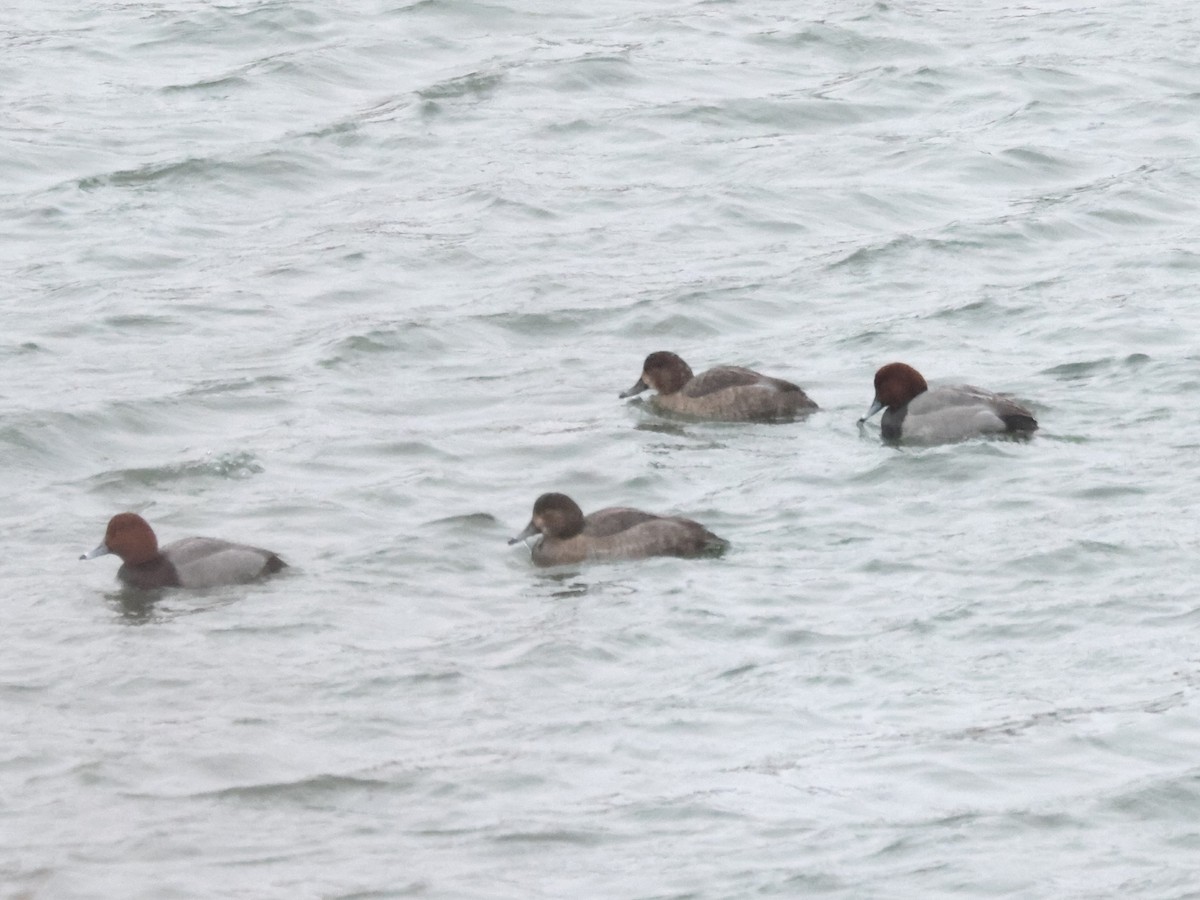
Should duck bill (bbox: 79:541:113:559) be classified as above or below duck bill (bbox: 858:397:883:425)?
below

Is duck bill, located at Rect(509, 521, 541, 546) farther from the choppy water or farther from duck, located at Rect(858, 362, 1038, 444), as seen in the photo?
duck, located at Rect(858, 362, 1038, 444)

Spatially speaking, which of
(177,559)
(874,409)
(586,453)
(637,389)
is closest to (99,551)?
(177,559)

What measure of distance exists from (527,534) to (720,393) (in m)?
2.75

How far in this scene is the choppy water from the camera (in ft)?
29.4

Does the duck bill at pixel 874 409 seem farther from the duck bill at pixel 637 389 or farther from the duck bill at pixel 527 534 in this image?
the duck bill at pixel 527 534

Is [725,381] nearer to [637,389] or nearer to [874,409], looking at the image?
[637,389]

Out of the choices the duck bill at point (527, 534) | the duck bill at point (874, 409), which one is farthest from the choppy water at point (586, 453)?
the duck bill at point (874, 409)

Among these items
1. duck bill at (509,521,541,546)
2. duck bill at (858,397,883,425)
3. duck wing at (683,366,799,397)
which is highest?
duck wing at (683,366,799,397)

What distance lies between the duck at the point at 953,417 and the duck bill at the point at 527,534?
105 inches

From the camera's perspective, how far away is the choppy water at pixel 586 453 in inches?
352

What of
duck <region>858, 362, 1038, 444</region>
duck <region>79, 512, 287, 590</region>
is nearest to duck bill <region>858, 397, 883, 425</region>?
duck <region>858, 362, 1038, 444</region>

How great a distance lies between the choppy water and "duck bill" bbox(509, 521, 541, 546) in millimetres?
106

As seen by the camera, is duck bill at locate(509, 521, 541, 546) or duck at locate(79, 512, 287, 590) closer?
duck at locate(79, 512, 287, 590)

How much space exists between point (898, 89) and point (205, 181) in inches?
292
